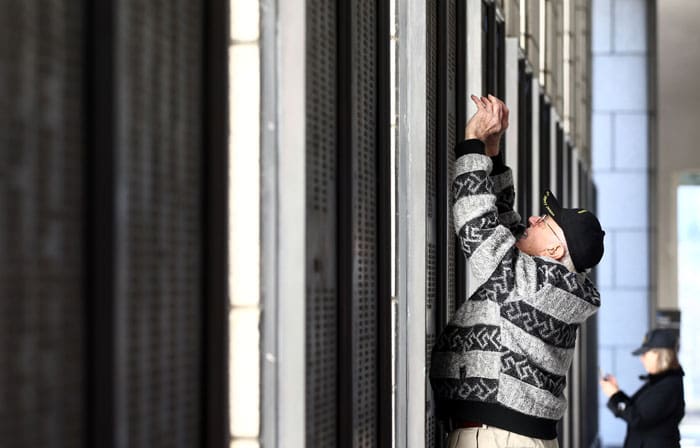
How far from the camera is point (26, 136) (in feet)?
6.09

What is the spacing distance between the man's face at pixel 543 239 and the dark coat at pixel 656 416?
555 cm

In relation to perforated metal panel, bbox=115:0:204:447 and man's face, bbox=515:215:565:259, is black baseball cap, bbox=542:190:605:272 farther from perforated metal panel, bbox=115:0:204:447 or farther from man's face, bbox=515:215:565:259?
perforated metal panel, bbox=115:0:204:447

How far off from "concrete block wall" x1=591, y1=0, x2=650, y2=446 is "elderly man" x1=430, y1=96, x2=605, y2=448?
1767 cm

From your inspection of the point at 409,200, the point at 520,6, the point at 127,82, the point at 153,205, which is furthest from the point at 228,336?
the point at 520,6

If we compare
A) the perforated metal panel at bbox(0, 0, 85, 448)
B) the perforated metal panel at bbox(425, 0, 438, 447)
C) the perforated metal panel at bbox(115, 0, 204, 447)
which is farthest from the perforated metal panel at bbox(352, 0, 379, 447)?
the perforated metal panel at bbox(0, 0, 85, 448)

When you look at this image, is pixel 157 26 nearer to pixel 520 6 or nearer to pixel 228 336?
pixel 228 336

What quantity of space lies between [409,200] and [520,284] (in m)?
0.71

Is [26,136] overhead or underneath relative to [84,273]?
overhead

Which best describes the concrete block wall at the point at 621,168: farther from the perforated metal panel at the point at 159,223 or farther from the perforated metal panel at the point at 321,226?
the perforated metal panel at the point at 159,223

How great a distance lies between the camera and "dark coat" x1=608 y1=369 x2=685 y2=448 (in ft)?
31.2

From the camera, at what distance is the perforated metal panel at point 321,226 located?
3.19 meters

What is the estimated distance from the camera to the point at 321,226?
3334 mm

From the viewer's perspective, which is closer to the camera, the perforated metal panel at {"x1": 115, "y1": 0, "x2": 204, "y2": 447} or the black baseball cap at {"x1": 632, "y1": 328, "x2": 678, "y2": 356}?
the perforated metal panel at {"x1": 115, "y1": 0, "x2": 204, "y2": 447}

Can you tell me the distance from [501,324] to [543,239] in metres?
0.36
